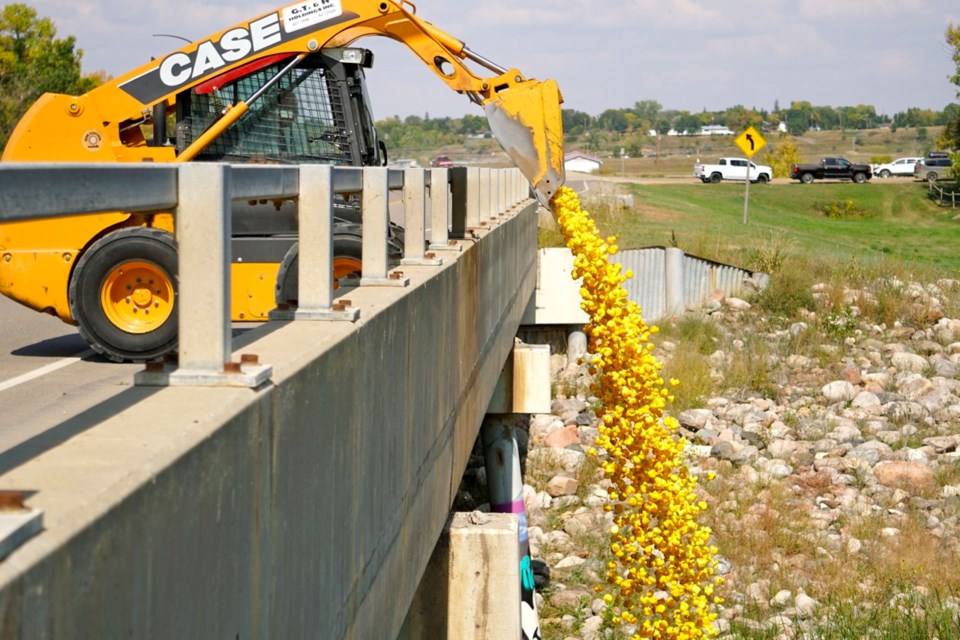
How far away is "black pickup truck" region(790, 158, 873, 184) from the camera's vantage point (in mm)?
76188

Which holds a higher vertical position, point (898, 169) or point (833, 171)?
point (898, 169)

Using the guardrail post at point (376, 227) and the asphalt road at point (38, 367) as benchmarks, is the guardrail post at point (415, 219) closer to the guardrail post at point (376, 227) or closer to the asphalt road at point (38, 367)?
the guardrail post at point (376, 227)

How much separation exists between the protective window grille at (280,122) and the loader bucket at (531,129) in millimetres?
2551

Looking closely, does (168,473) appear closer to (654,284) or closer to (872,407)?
(872,407)

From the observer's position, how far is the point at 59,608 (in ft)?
7.09

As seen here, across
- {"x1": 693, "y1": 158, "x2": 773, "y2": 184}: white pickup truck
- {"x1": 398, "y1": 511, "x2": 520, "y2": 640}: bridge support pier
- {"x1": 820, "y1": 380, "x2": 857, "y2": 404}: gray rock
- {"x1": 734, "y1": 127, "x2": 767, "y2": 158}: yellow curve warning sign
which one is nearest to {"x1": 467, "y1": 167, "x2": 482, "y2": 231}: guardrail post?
{"x1": 398, "y1": 511, "x2": 520, "y2": 640}: bridge support pier

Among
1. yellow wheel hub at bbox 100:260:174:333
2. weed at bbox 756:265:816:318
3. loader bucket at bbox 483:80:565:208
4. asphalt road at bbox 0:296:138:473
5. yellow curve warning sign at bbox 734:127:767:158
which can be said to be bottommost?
weed at bbox 756:265:816:318

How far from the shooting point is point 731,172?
78.0 m

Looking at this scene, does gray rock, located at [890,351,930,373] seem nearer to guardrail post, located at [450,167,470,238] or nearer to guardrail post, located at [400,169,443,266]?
guardrail post, located at [450,167,470,238]

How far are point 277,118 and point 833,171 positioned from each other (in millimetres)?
66384

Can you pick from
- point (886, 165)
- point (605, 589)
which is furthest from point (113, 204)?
point (886, 165)

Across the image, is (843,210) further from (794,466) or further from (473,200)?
(473,200)

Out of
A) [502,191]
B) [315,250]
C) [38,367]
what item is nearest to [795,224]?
[502,191]

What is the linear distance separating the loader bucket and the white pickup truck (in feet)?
216
